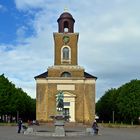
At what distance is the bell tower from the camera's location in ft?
277

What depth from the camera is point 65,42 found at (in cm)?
8556

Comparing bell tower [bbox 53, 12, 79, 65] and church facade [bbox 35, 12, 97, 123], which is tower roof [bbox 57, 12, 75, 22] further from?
church facade [bbox 35, 12, 97, 123]

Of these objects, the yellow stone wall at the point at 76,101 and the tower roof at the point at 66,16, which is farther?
the tower roof at the point at 66,16

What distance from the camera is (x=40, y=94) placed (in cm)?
8194

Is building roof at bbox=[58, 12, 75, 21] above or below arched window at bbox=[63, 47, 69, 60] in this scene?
above

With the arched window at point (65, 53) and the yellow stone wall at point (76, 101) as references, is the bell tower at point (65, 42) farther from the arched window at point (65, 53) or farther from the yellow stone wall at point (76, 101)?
the yellow stone wall at point (76, 101)

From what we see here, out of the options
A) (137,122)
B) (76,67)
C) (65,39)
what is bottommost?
(137,122)

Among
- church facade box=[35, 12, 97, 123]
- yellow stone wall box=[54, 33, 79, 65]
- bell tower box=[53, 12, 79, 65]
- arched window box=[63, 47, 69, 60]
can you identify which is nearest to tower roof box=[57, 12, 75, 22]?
bell tower box=[53, 12, 79, 65]

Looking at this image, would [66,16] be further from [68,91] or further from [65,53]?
[68,91]

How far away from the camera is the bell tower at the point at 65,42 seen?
277 feet

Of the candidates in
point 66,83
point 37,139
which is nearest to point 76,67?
point 66,83

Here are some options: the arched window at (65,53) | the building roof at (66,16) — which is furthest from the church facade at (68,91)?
the building roof at (66,16)

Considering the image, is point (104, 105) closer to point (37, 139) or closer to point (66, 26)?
point (66, 26)

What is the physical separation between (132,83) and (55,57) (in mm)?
16469
